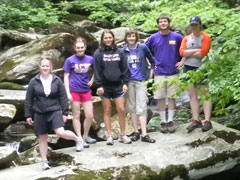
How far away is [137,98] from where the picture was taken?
20.2ft

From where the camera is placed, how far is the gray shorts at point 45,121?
5227 mm

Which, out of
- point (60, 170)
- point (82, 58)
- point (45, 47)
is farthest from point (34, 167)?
point (45, 47)

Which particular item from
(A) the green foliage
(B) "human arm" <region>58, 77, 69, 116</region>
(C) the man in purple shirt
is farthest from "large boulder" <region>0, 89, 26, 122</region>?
(A) the green foliage

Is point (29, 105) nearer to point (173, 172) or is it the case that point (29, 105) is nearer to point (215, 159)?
point (173, 172)

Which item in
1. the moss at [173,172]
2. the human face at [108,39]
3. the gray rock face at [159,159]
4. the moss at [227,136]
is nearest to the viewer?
the gray rock face at [159,159]

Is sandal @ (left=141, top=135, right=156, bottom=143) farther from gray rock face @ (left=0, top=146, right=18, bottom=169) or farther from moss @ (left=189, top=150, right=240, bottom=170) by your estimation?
gray rock face @ (left=0, top=146, right=18, bottom=169)

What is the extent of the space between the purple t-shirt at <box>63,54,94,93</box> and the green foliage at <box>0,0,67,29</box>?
30.0 feet

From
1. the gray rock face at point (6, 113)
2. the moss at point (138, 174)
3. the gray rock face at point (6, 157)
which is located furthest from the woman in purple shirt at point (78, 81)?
the gray rock face at point (6, 113)

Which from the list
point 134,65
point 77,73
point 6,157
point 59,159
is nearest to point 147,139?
point 134,65

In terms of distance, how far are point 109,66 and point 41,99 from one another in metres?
1.31

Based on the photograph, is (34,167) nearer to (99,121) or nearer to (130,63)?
(130,63)

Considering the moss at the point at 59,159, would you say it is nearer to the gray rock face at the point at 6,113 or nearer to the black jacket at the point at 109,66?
the black jacket at the point at 109,66

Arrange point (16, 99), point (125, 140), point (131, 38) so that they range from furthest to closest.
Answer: point (16, 99) → point (125, 140) → point (131, 38)

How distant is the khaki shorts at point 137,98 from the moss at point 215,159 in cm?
121
